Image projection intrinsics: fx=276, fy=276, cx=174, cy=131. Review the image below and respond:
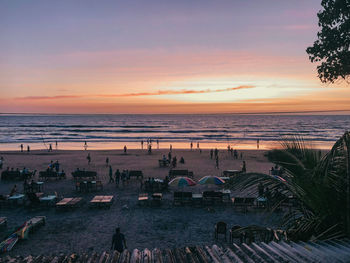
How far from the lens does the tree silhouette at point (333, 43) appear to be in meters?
7.57

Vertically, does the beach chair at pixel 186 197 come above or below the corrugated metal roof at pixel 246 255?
below

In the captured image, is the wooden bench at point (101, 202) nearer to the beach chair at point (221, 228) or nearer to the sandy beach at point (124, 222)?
the sandy beach at point (124, 222)

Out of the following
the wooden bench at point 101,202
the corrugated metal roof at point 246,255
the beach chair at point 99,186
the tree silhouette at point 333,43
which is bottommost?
the beach chair at point 99,186

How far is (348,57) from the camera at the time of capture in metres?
7.91

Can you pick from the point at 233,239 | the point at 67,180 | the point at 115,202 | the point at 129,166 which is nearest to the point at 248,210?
the point at 233,239

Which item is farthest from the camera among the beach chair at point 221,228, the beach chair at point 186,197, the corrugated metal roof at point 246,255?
the beach chair at point 186,197

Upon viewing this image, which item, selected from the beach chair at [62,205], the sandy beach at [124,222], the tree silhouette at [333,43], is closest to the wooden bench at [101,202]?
the sandy beach at [124,222]

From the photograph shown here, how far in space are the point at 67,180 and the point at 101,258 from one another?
19993 millimetres

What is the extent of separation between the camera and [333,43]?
8062 mm

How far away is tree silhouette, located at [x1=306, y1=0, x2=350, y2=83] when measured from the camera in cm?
757

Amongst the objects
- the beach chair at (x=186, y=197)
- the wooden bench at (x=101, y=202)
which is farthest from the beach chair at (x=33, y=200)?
the beach chair at (x=186, y=197)

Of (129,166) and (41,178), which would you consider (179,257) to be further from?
(129,166)

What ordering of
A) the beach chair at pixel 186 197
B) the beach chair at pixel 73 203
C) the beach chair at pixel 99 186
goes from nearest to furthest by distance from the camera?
the beach chair at pixel 73 203 < the beach chair at pixel 186 197 < the beach chair at pixel 99 186

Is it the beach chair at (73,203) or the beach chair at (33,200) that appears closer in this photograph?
the beach chair at (73,203)
